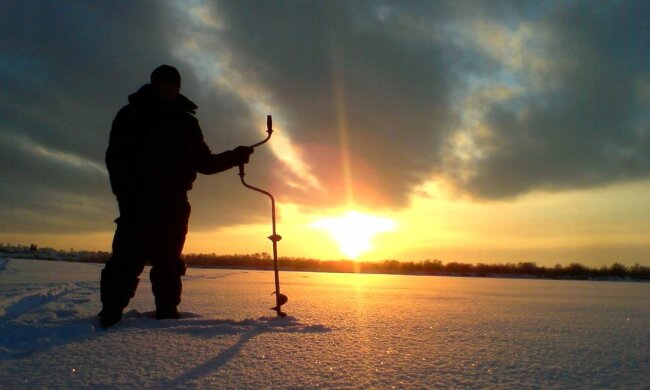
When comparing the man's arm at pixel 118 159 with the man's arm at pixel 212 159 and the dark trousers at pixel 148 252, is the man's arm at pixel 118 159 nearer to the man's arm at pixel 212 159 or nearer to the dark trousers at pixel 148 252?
the dark trousers at pixel 148 252

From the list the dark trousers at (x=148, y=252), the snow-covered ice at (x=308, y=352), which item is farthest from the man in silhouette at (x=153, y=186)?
the snow-covered ice at (x=308, y=352)

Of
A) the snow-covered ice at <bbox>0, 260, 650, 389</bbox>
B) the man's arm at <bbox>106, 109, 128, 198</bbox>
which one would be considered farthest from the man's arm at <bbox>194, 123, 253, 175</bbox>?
the snow-covered ice at <bbox>0, 260, 650, 389</bbox>

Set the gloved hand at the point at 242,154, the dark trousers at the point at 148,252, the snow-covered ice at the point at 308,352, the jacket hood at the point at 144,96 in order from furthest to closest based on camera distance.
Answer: the gloved hand at the point at 242,154 < the jacket hood at the point at 144,96 < the dark trousers at the point at 148,252 < the snow-covered ice at the point at 308,352

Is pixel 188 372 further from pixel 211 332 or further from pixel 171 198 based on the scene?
pixel 171 198

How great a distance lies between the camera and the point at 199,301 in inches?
159

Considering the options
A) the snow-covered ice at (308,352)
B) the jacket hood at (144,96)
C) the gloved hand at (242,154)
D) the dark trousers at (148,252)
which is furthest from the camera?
the gloved hand at (242,154)

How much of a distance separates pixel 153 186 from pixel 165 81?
704 millimetres

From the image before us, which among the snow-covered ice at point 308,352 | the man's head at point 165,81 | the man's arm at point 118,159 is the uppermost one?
the man's head at point 165,81

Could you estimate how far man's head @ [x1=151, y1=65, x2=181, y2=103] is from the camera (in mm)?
2869

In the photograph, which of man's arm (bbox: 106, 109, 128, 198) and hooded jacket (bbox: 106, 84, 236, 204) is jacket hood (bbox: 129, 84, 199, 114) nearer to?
hooded jacket (bbox: 106, 84, 236, 204)

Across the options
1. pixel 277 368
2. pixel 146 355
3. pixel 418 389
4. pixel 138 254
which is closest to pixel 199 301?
pixel 138 254

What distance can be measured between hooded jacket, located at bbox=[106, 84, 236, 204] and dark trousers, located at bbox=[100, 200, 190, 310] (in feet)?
0.29

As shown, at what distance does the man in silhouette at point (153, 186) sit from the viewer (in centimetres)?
271

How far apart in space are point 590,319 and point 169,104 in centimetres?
362
